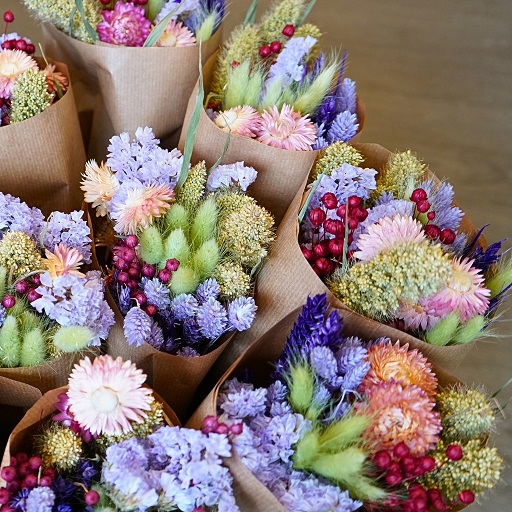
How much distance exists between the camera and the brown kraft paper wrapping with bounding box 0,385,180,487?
31.2 inches

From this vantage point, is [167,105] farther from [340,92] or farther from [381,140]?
[381,140]

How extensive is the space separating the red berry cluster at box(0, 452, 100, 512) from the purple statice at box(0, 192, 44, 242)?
1.13 ft

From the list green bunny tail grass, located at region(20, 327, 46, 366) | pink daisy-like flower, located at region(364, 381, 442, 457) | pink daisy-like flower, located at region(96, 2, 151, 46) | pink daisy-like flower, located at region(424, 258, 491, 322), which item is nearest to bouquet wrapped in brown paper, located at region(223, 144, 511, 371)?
pink daisy-like flower, located at region(424, 258, 491, 322)

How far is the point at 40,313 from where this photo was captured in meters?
0.95

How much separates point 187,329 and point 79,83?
0.64 meters

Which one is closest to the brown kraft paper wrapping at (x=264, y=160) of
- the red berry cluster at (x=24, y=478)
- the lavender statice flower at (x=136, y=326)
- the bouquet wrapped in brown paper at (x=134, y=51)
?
the bouquet wrapped in brown paper at (x=134, y=51)

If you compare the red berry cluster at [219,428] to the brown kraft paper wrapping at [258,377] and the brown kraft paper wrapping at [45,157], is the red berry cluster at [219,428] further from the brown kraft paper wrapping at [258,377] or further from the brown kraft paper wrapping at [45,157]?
the brown kraft paper wrapping at [45,157]

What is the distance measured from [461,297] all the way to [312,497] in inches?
14.0

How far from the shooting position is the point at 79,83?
137 centimetres

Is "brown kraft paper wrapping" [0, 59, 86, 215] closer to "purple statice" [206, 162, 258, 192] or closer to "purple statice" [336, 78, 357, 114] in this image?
"purple statice" [206, 162, 258, 192]

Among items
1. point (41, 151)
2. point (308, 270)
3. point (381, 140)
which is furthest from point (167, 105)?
point (381, 140)

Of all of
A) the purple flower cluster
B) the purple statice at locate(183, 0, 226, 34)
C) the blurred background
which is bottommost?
the blurred background

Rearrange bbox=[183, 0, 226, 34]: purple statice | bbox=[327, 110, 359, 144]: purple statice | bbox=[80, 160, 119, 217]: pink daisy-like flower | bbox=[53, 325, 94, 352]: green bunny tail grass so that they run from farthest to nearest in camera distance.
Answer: bbox=[183, 0, 226, 34]: purple statice
bbox=[327, 110, 359, 144]: purple statice
bbox=[80, 160, 119, 217]: pink daisy-like flower
bbox=[53, 325, 94, 352]: green bunny tail grass

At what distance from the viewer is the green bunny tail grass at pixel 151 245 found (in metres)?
0.98
